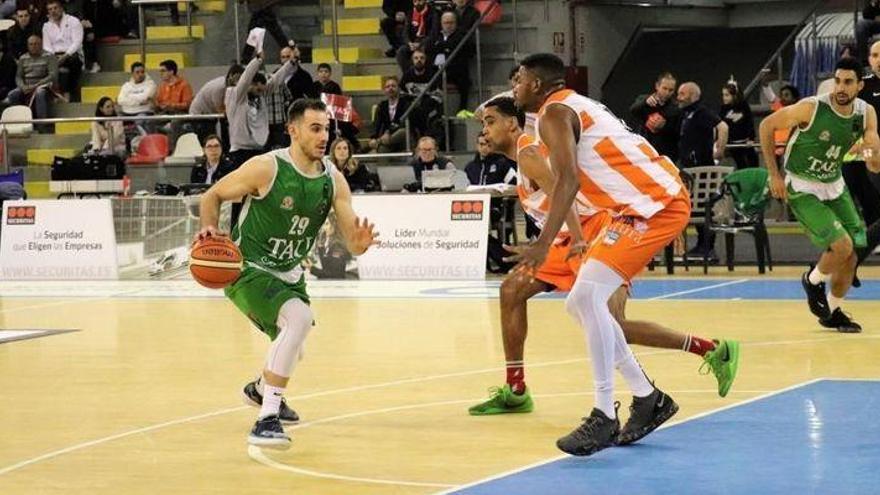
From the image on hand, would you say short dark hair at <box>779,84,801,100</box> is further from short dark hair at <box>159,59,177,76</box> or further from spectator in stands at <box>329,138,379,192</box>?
short dark hair at <box>159,59,177,76</box>

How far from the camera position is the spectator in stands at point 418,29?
24.3 metres

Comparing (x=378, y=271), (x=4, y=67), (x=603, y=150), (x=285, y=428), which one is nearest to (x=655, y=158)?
(x=603, y=150)

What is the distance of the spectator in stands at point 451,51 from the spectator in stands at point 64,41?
21.5 feet

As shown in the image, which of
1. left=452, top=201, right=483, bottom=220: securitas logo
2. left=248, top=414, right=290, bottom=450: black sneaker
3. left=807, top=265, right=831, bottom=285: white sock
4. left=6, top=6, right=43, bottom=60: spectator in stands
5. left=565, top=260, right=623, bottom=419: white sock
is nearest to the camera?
left=565, top=260, right=623, bottom=419: white sock

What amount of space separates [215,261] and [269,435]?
91 cm

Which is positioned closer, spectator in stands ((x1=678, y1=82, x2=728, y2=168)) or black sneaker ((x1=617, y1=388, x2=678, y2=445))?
black sneaker ((x1=617, y1=388, x2=678, y2=445))

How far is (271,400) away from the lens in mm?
8492

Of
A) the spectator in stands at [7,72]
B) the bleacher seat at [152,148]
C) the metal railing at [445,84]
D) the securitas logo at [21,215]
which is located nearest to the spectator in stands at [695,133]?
the metal railing at [445,84]

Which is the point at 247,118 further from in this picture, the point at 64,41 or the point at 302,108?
the point at 302,108

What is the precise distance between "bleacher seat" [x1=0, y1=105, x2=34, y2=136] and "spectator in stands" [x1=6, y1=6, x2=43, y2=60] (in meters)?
1.85

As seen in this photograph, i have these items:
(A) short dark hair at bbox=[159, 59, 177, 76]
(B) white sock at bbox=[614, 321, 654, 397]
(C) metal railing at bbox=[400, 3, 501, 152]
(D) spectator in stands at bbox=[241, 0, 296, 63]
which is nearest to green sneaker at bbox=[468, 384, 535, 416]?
(B) white sock at bbox=[614, 321, 654, 397]

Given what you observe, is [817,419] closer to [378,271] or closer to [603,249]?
[603,249]

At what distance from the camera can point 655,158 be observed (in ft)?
27.2

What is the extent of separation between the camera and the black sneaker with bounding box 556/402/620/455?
25.4ft
